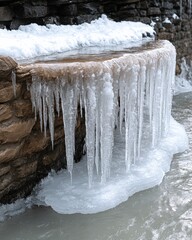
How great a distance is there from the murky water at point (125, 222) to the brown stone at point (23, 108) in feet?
2.70

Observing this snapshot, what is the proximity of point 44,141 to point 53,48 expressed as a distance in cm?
100

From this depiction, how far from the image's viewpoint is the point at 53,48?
11.6 ft

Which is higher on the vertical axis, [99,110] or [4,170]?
[99,110]

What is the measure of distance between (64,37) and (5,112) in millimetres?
1798

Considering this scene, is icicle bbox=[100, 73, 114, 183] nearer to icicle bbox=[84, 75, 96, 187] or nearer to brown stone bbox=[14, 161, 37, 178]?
icicle bbox=[84, 75, 96, 187]

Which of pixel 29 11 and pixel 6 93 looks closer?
pixel 6 93

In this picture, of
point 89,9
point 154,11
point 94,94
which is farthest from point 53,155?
point 154,11

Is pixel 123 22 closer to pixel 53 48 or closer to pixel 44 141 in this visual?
pixel 53 48

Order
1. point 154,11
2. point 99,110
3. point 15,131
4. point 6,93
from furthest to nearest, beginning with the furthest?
point 154,11 → point 99,110 → point 15,131 → point 6,93

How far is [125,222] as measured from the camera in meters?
2.81

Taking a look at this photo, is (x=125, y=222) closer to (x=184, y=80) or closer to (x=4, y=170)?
(x=4, y=170)

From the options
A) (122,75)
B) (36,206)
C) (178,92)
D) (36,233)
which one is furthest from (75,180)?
(178,92)

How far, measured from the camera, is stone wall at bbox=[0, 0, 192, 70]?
4.30 meters

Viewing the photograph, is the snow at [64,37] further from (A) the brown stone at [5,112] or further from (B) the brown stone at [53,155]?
(B) the brown stone at [53,155]
